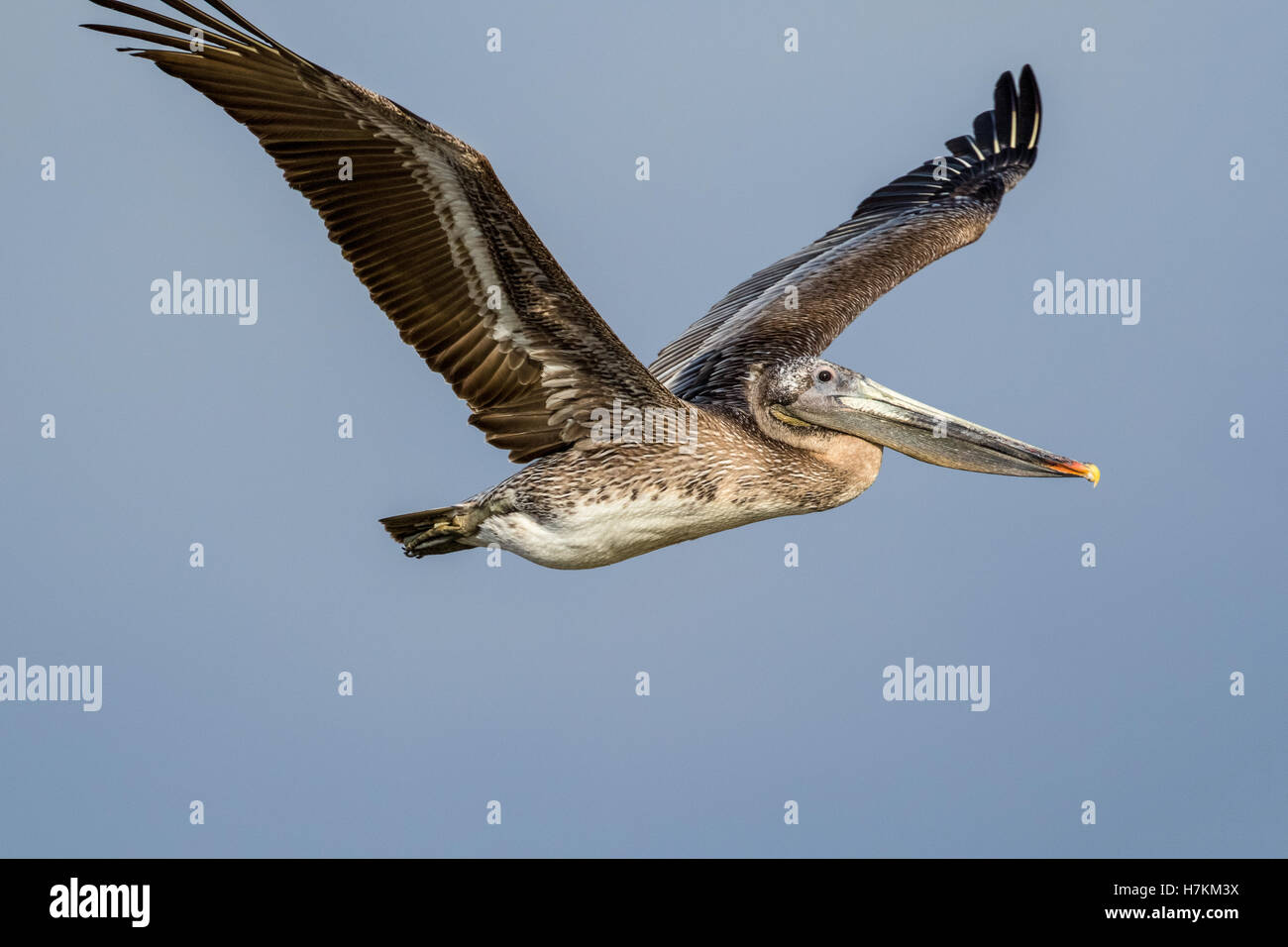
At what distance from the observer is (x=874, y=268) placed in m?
12.5

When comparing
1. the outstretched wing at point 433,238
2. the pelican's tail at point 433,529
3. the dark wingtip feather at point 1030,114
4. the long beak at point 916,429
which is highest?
the dark wingtip feather at point 1030,114

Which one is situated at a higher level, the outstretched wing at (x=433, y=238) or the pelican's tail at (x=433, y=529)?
the outstretched wing at (x=433, y=238)

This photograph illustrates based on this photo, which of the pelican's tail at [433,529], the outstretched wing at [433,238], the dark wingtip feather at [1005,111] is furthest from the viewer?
the dark wingtip feather at [1005,111]

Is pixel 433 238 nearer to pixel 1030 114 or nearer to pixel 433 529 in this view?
pixel 433 529

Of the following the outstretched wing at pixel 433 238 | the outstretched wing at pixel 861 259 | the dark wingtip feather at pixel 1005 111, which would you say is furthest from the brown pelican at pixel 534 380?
the dark wingtip feather at pixel 1005 111

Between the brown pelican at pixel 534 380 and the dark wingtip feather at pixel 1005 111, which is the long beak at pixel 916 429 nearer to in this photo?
the brown pelican at pixel 534 380

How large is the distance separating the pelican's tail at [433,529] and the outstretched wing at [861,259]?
5.35 feet

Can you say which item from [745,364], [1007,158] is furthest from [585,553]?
[1007,158]

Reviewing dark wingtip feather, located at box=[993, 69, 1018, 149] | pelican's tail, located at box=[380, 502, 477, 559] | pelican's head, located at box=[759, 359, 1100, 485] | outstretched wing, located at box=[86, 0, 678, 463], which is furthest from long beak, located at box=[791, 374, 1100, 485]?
dark wingtip feather, located at box=[993, 69, 1018, 149]

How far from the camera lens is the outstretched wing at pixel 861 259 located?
11148 millimetres

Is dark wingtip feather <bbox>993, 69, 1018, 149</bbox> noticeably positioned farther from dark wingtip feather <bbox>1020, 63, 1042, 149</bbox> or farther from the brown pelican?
the brown pelican

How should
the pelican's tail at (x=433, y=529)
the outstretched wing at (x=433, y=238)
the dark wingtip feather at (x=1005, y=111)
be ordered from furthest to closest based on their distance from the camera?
the dark wingtip feather at (x=1005, y=111) → the pelican's tail at (x=433, y=529) → the outstretched wing at (x=433, y=238)

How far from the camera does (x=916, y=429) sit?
9828mm

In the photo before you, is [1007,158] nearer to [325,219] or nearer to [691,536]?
[691,536]
